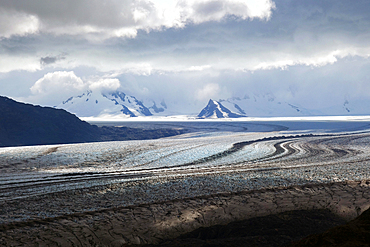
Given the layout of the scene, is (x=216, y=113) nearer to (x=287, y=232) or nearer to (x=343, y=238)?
(x=287, y=232)

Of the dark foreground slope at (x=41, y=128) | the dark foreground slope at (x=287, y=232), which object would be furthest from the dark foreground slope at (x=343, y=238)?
the dark foreground slope at (x=41, y=128)

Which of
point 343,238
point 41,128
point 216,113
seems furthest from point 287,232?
point 216,113

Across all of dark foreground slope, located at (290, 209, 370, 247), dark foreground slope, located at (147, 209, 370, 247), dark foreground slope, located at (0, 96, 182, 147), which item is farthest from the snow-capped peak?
dark foreground slope, located at (290, 209, 370, 247)

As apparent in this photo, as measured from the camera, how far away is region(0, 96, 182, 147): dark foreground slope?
1737 inches

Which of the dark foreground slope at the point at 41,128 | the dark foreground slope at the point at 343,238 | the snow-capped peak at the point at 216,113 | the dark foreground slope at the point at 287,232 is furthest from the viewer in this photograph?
the snow-capped peak at the point at 216,113

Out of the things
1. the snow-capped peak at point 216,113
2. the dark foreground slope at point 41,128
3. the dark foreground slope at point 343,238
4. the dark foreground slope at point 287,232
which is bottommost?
the dark foreground slope at point 287,232

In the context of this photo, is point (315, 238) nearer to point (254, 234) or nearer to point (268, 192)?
point (254, 234)

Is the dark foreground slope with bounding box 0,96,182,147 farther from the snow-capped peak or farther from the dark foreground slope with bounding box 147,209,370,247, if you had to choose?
the snow-capped peak

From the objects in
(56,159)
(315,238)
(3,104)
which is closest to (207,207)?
(315,238)

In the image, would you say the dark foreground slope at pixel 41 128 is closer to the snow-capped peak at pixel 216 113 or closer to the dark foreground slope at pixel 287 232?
the dark foreground slope at pixel 287 232

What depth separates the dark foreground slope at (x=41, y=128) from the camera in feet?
145

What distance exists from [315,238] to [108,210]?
17.9 feet

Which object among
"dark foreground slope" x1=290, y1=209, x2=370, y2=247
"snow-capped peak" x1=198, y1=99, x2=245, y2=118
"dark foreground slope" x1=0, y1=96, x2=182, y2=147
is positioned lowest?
"dark foreground slope" x1=290, y1=209, x2=370, y2=247

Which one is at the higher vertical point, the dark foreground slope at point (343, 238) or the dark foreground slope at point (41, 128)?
the dark foreground slope at point (41, 128)
